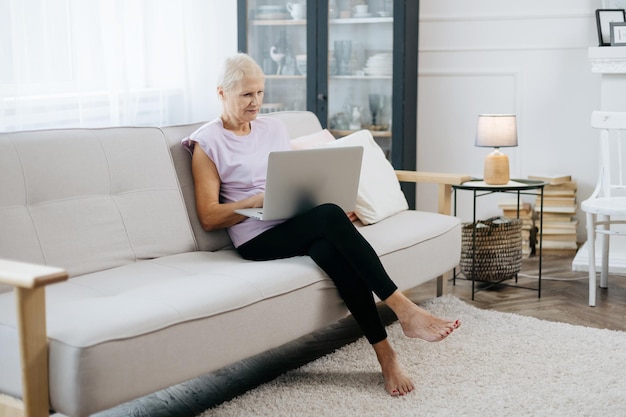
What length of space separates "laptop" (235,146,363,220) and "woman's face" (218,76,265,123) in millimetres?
362

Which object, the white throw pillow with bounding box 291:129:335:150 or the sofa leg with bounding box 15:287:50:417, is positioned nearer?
the sofa leg with bounding box 15:287:50:417

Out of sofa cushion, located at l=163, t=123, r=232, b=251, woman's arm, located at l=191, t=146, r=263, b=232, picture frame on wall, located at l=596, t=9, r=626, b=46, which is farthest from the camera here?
picture frame on wall, located at l=596, t=9, r=626, b=46

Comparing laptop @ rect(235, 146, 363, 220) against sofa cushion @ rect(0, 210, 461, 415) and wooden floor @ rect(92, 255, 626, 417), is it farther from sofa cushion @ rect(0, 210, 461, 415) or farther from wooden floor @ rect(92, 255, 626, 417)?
wooden floor @ rect(92, 255, 626, 417)

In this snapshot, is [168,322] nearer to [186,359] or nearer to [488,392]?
[186,359]

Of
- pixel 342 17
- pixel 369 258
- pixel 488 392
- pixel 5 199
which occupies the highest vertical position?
pixel 342 17

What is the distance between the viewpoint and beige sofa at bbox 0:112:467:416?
1.95m

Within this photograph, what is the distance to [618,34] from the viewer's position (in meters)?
4.30

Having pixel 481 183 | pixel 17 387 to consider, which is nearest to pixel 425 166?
pixel 481 183

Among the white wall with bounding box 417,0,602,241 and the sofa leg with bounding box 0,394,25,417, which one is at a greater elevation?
the white wall with bounding box 417,0,602,241

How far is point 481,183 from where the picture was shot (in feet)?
12.7

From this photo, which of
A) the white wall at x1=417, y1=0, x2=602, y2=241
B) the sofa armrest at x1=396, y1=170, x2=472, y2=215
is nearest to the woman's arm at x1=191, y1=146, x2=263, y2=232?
the sofa armrest at x1=396, y1=170, x2=472, y2=215

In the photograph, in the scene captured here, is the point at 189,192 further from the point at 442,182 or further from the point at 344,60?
the point at 344,60

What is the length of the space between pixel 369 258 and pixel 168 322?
779 millimetres

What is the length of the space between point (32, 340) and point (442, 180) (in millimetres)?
2106
